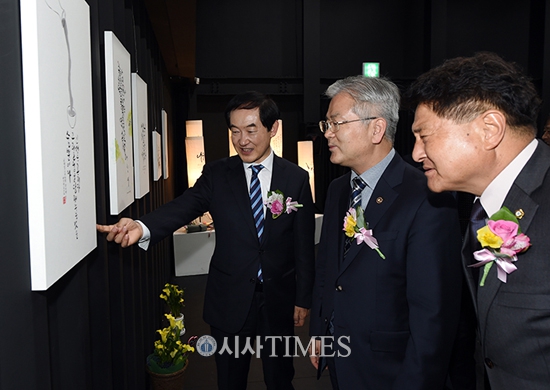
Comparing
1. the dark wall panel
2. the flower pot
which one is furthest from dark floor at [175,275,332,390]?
the dark wall panel

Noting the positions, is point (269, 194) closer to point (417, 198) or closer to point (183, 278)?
point (417, 198)

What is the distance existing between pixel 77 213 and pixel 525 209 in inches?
44.2

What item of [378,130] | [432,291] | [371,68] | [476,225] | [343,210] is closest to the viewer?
[476,225]

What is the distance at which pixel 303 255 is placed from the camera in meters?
2.22

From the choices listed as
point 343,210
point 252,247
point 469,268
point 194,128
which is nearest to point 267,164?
point 252,247

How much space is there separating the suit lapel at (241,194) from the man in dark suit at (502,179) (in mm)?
1117

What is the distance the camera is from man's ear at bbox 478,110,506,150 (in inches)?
41.4

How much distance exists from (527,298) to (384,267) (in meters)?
0.54

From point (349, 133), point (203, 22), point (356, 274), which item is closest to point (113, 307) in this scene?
point (356, 274)

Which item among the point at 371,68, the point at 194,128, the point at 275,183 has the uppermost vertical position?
the point at 371,68

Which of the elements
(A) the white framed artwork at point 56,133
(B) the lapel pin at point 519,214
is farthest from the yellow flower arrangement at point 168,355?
(B) the lapel pin at point 519,214

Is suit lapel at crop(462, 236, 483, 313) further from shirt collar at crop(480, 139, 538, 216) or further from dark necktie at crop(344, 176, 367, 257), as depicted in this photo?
dark necktie at crop(344, 176, 367, 257)

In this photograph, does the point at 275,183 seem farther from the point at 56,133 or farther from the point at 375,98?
the point at 56,133

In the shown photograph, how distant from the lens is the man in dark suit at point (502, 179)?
1.00m
